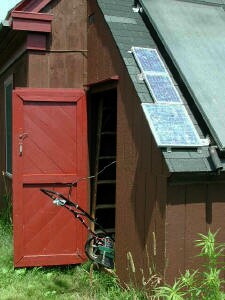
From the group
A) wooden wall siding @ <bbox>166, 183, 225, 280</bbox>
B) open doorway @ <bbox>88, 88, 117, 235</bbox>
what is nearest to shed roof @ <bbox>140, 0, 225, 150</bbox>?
wooden wall siding @ <bbox>166, 183, 225, 280</bbox>

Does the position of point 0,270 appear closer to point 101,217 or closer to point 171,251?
point 101,217

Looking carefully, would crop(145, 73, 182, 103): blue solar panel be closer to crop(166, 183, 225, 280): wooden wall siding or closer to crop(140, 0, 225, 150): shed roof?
crop(140, 0, 225, 150): shed roof

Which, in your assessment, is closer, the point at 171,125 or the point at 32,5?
the point at 171,125

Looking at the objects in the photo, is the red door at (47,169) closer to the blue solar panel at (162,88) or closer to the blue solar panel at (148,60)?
the blue solar panel at (148,60)

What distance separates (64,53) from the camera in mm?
5914

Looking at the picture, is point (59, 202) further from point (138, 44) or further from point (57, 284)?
point (138, 44)

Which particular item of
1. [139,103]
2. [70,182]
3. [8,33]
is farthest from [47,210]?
[8,33]

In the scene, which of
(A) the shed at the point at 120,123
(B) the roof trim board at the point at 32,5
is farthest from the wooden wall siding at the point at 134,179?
(B) the roof trim board at the point at 32,5

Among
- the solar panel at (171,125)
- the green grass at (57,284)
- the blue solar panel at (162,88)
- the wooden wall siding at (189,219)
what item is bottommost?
the green grass at (57,284)

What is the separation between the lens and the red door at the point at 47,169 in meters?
5.44

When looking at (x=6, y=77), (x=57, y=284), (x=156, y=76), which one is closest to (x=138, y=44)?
(x=156, y=76)

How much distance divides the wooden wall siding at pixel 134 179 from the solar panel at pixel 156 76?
0.20 m

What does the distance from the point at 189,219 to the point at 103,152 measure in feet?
8.13

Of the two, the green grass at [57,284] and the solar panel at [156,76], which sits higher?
the solar panel at [156,76]
